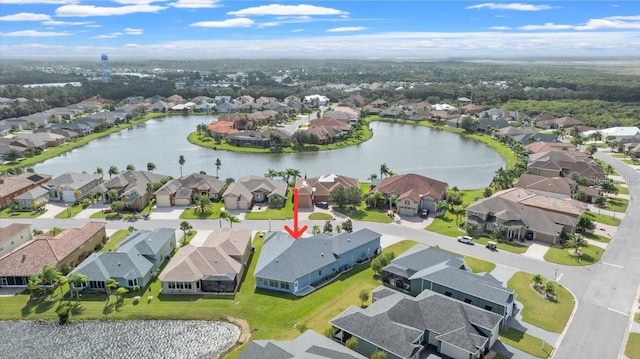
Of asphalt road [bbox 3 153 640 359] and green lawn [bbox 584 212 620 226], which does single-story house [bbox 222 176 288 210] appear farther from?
green lawn [bbox 584 212 620 226]

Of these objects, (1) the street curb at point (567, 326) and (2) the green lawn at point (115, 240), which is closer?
(1) the street curb at point (567, 326)

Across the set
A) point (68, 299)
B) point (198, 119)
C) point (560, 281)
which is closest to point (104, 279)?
point (68, 299)

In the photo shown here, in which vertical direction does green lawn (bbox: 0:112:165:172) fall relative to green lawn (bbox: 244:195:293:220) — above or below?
above

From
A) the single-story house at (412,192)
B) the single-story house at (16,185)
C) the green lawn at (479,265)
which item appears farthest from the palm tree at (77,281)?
the single-story house at (412,192)

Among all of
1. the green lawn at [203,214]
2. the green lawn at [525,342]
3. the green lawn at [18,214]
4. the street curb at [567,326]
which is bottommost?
the street curb at [567,326]

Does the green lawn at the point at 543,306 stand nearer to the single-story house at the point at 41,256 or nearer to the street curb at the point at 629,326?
the street curb at the point at 629,326

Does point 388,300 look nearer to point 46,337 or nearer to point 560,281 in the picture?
point 560,281

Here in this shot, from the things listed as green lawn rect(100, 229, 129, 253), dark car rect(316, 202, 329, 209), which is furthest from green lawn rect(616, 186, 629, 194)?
green lawn rect(100, 229, 129, 253)
